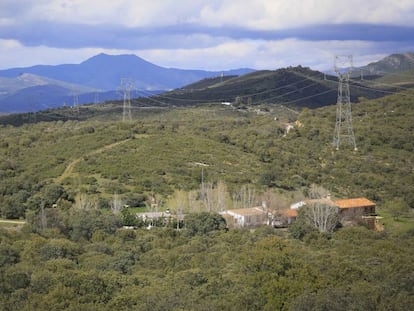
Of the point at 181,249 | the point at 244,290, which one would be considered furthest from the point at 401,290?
the point at 181,249

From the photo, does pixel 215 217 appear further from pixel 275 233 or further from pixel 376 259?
Answer: pixel 376 259

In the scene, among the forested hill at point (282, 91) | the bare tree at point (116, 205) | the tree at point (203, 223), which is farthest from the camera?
the forested hill at point (282, 91)

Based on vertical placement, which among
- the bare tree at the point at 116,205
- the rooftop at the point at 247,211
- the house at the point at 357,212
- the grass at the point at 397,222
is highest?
the bare tree at the point at 116,205

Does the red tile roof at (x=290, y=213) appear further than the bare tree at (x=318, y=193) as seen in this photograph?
No

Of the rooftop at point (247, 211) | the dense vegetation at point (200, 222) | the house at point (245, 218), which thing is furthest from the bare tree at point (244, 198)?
the house at point (245, 218)

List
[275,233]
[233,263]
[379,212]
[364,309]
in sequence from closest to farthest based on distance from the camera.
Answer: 1. [364,309]
2. [233,263]
3. [275,233]
4. [379,212]

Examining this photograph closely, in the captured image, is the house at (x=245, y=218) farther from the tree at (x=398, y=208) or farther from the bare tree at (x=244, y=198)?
the tree at (x=398, y=208)

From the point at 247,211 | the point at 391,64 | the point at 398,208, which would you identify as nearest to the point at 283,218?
the point at 247,211
